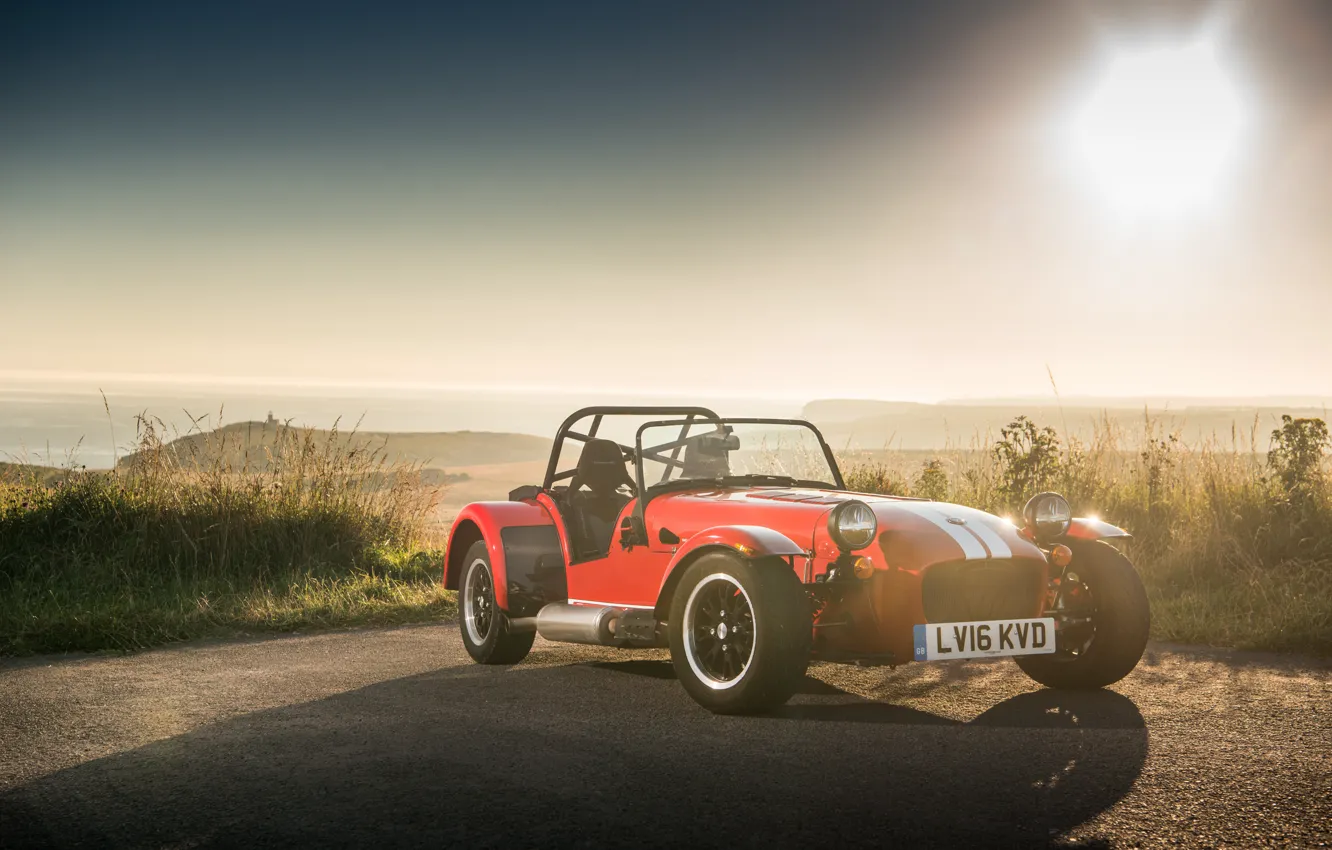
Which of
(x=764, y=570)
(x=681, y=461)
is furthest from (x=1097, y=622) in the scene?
(x=681, y=461)

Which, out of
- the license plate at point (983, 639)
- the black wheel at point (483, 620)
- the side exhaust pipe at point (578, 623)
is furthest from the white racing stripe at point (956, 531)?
the black wheel at point (483, 620)

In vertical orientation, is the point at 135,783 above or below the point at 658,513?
below

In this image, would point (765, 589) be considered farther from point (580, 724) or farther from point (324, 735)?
point (324, 735)

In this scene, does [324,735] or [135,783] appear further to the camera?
[324,735]

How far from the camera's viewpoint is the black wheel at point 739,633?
18.1 ft

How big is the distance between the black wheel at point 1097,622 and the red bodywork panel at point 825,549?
0.23 meters

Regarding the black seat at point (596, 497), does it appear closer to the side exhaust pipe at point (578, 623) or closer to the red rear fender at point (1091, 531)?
the side exhaust pipe at point (578, 623)

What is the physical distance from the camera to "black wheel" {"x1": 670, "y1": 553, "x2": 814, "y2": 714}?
5516 millimetres

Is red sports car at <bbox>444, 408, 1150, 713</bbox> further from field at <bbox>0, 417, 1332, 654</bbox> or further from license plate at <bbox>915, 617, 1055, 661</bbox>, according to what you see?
field at <bbox>0, 417, 1332, 654</bbox>

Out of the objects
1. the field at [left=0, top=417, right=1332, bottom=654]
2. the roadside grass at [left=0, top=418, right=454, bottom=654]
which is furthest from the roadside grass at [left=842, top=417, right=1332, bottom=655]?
the roadside grass at [left=0, top=418, right=454, bottom=654]

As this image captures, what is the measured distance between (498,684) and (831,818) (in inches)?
128

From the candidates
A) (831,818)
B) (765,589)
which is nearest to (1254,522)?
(765,589)

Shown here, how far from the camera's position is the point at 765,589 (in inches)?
218

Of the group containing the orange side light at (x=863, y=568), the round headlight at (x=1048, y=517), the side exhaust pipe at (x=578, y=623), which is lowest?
the side exhaust pipe at (x=578, y=623)
